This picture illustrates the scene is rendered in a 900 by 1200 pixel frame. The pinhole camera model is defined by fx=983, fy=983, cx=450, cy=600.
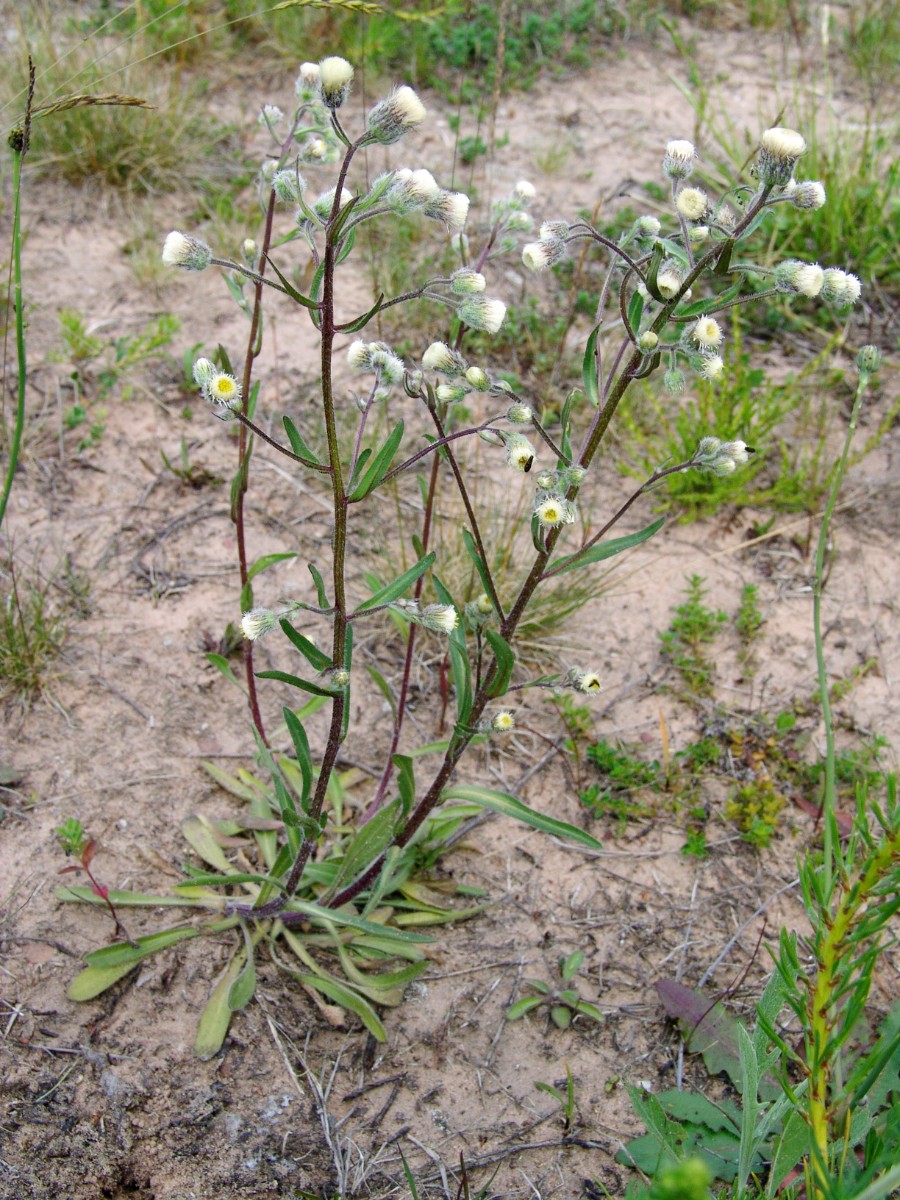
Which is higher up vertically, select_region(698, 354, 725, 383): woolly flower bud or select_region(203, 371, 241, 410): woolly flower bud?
select_region(698, 354, 725, 383): woolly flower bud

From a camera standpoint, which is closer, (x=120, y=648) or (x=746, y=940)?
(x=746, y=940)

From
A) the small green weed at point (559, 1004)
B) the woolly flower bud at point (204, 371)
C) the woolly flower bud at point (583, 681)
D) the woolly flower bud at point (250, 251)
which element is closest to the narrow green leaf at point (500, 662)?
the woolly flower bud at point (583, 681)

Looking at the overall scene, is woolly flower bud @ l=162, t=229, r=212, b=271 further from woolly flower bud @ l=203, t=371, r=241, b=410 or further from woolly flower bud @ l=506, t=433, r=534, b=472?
woolly flower bud @ l=506, t=433, r=534, b=472

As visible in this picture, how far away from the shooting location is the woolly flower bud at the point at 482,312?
196 centimetres

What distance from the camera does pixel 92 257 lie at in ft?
15.3

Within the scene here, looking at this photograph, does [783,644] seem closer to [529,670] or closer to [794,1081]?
[529,670]

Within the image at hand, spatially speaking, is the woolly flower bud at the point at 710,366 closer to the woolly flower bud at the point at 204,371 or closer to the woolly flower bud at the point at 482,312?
the woolly flower bud at the point at 482,312

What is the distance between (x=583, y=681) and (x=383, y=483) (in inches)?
26.2

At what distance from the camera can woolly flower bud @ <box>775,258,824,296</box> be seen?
188 cm

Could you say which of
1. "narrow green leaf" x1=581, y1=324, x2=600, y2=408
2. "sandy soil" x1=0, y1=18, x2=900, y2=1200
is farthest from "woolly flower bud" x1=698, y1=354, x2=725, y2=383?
"sandy soil" x1=0, y1=18, x2=900, y2=1200

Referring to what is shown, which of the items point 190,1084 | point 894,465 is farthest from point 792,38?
point 190,1084

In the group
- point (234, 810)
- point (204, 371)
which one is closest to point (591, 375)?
point (204, 371)

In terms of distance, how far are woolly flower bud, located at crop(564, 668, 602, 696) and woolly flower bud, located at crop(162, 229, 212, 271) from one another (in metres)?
1.20

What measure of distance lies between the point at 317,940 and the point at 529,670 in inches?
48.0
